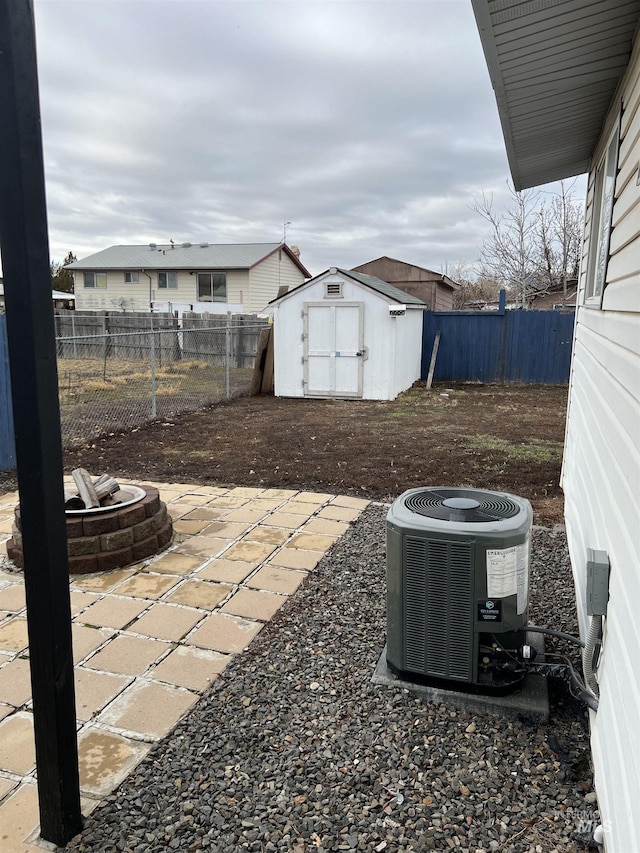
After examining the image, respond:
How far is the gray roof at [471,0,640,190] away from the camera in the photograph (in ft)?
7.67

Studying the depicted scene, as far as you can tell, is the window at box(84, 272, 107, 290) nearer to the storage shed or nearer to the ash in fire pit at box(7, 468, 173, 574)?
the storage shed

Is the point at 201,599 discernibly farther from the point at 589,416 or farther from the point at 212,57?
the point at 212,57

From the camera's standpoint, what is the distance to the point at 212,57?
3.69m

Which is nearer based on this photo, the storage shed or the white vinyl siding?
the storage shed

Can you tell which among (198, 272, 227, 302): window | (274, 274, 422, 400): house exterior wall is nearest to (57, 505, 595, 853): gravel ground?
(274, 274, 422, 400): house exterior wall

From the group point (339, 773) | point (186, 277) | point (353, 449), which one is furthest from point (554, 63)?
point (186, 277)

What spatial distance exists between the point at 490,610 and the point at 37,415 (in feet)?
6.17

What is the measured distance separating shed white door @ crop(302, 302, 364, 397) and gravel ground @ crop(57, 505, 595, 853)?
9.24 m

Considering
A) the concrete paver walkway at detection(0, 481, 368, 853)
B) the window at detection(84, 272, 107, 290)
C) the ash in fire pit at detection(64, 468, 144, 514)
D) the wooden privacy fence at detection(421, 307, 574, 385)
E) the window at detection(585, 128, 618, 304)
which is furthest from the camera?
the window at detection(84, 272, 107, 290)

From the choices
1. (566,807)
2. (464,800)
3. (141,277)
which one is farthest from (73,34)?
(141,277)

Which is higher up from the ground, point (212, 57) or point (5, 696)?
point (212, 57)

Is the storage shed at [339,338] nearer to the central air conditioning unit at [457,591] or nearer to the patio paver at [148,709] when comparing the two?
the central air conditioning unit at [457,591]

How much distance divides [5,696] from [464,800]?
1.98 meters

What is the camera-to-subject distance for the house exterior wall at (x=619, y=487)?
1.61 meters
